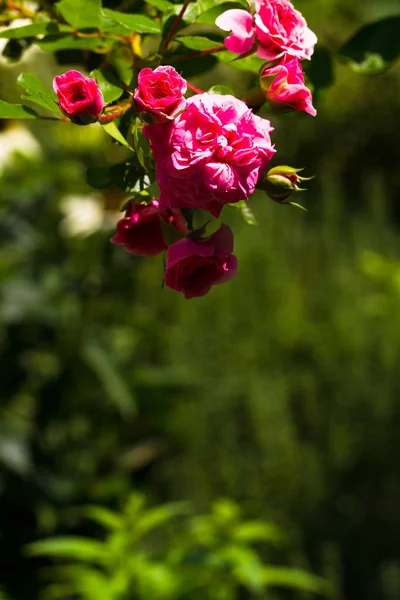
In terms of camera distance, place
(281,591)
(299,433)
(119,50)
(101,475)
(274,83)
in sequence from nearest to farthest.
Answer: (274,83)
(119,50)
(101,475)
(281,591)
(299,433)

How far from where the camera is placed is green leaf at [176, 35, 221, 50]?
59 centimetres

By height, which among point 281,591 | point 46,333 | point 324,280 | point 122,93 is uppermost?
point 122,93

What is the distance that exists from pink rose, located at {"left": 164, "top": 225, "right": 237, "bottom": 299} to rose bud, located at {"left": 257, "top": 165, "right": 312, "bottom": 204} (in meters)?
0.03

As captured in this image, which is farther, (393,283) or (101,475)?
(101,475)

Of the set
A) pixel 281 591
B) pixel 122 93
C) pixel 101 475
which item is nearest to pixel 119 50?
pixel 122 93

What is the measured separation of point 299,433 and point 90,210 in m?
1.13

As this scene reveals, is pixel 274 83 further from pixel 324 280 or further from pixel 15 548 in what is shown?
pixel 324 280

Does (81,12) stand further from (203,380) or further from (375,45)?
(203,380)

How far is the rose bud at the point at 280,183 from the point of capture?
1.61ft

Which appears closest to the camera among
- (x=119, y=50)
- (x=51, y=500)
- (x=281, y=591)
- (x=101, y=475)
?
(x=119, y=50)

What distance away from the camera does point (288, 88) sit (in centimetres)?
51

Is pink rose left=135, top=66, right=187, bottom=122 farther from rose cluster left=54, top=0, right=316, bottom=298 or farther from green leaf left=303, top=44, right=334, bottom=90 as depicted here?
green leaf left=303, top=44, right=334, bottom=90

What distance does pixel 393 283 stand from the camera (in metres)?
2.03

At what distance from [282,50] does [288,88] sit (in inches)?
1.0
